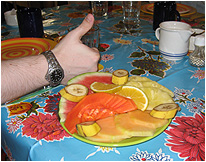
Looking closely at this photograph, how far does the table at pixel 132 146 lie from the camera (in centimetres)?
58

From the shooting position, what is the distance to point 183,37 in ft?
3.26

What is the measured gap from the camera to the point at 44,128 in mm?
676

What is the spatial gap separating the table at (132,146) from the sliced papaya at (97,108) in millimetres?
58

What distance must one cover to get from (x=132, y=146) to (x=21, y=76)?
45cm

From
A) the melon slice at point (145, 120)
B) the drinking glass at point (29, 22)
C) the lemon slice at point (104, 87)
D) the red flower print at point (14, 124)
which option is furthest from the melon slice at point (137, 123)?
the drinking glass at point (29, 22)

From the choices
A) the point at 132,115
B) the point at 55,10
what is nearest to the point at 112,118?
the point at 132,115

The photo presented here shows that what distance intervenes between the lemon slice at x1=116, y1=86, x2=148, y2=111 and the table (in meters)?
0.09

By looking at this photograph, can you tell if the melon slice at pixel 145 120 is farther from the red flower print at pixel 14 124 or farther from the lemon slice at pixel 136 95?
the red flower print at pixel 14 124

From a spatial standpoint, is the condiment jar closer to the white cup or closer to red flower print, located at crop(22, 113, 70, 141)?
red flower print, located at crop(22, 113, 70, 141)

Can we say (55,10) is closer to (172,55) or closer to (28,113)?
(172,55)

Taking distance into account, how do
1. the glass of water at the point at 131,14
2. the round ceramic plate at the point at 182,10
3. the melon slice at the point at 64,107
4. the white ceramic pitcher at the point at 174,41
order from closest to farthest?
the melon slice at the point at 64,107 → the white ceramic pitcher at the point at 174,41 → the glass of water at the point at 131,14 → the round ceramic plate at the point at 182,10

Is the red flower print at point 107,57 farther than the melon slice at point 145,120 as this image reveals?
Yes

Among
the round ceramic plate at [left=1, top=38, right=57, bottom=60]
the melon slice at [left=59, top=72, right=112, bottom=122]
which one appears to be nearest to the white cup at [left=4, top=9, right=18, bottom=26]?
the round ceramic plate at [left=1, top=38, right=57, bottom=60]

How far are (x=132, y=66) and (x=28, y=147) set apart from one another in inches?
21.8
